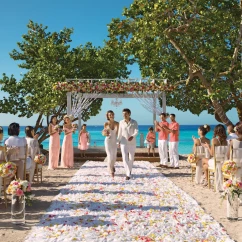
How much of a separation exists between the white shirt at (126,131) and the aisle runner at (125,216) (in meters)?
1.21

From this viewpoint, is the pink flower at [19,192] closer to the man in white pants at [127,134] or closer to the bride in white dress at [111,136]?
the man in white pants at [127,134]

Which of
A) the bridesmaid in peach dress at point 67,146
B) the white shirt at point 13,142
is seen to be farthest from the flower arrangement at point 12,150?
the bridesmaid in peach dress at point 67,146

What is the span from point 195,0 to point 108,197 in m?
9.95

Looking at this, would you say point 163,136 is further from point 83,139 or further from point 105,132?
point 83,139

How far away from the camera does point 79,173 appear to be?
12375 millimetres

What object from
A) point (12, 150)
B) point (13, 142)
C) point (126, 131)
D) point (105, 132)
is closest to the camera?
point (12, 150)

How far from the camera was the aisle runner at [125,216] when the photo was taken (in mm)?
5318

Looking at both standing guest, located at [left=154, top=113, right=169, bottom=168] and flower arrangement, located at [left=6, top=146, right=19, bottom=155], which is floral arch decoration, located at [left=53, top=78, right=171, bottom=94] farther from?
flower arrangement, located at [left=6, top=146, right=19, bottom=155]

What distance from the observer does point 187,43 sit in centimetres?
1839

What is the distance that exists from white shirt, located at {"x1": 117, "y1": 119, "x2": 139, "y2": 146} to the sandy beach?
1809 millimetres

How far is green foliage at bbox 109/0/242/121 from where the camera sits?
15.9 m

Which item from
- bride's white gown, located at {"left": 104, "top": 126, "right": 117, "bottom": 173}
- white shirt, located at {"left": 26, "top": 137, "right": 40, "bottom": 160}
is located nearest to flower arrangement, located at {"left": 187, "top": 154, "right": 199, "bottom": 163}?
bride's white gown, located at {"left": 104, "top": 126, "right": 117, "bottom": 173}

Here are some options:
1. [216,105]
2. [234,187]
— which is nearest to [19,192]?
[234,187]

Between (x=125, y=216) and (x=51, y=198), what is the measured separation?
2407 millimetres
